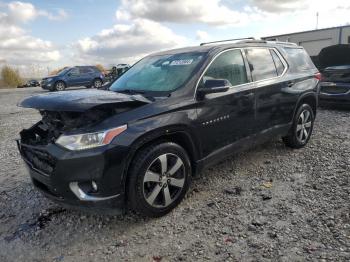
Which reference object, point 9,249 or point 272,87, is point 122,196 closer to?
point 9,249

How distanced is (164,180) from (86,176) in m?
0.82

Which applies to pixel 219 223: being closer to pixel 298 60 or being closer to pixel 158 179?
pixel 158 179

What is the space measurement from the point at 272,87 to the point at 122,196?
8.86 feet

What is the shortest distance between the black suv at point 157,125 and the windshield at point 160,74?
0.06 feet

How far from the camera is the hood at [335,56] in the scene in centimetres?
1144

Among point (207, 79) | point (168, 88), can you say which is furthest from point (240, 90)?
point (168, 88)

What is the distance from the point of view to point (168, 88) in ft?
12.6

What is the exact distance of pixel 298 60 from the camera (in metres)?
5.54

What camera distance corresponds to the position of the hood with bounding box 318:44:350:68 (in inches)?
450

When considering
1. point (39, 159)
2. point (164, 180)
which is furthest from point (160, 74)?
point (39, 159)

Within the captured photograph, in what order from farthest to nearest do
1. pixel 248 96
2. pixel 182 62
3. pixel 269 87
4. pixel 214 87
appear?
pixel 269 87 < pixel 248 96 < pixel 182 62 < pixel 214 87

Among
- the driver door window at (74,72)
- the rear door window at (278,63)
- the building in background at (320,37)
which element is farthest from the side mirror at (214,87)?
the driver door window at (74,72)

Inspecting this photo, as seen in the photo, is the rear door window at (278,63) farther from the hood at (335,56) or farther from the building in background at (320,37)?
the building in background at (320,37)

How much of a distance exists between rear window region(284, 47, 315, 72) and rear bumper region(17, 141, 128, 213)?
11.4 feet
